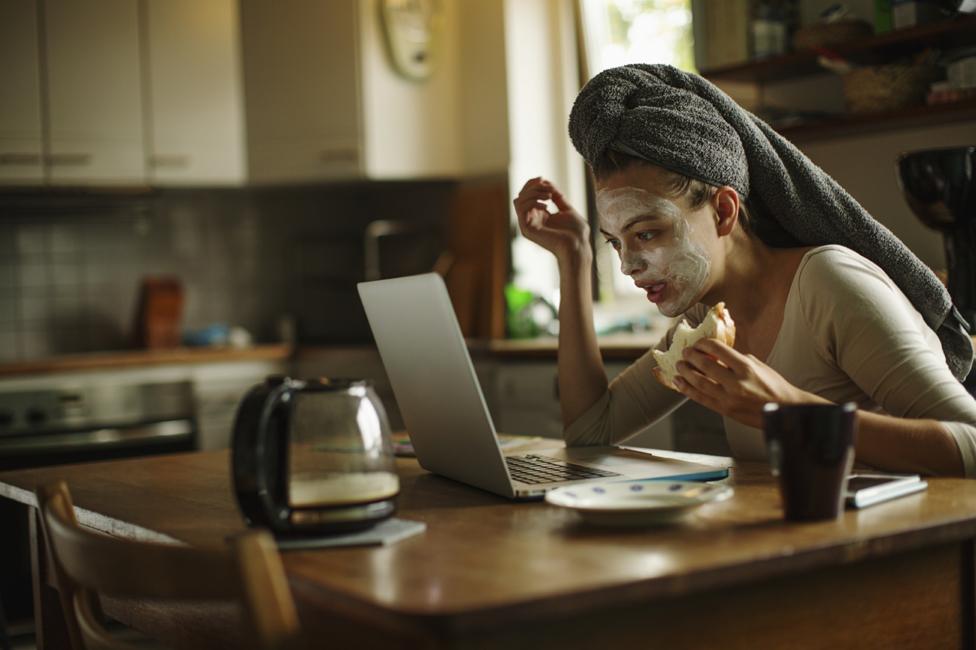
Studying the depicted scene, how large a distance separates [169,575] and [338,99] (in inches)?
141

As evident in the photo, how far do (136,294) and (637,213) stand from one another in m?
3.26

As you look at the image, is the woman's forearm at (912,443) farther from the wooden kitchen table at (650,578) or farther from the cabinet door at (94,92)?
the cabinet door at (94,92)

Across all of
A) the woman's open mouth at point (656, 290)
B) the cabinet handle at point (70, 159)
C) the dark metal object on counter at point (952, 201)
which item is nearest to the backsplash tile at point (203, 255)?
the cabinet handle at point (70, 159)

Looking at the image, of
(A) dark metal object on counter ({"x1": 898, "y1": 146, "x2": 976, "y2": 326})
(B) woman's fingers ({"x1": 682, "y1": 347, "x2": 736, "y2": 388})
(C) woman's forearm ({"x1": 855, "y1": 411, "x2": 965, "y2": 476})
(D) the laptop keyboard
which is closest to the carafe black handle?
(D) the laptop keyboard

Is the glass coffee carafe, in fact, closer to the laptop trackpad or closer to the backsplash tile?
the laptop trackpad

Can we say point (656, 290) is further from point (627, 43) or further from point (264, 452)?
point (627, 43)

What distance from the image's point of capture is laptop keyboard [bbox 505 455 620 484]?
1.42 m

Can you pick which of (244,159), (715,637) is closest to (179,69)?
(244,159)

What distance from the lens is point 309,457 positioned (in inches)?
42.7

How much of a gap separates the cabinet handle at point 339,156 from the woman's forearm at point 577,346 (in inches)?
96.3

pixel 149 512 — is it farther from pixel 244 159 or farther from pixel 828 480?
pixel 244 159

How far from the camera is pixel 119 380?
3.95 meters

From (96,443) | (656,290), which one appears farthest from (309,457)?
(96,443)

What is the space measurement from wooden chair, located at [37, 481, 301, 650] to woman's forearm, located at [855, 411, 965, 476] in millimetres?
747
